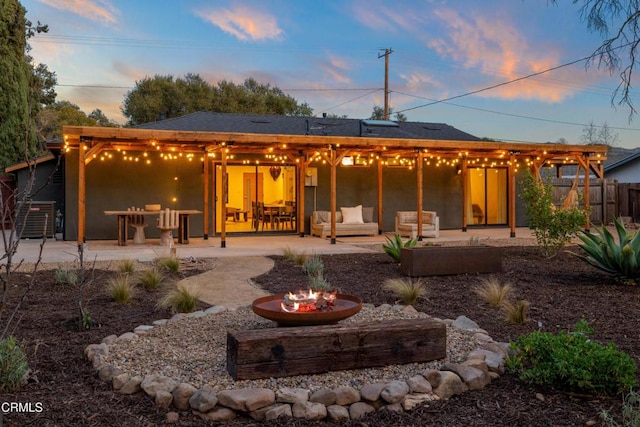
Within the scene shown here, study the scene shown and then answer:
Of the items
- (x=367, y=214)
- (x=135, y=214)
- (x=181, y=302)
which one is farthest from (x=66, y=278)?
(x=367, y=214)

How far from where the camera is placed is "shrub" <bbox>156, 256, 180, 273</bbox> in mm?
8078

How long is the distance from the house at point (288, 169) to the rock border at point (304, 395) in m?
8.25

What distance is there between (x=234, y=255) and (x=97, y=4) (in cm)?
902

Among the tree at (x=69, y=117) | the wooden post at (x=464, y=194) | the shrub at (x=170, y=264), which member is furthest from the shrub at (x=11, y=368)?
the tree at (x=69, y=117)

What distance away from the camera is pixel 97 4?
47.2 feet

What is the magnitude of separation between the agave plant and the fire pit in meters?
4.40

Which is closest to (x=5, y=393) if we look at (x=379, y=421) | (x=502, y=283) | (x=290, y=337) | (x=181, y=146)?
(x=290, y=337)

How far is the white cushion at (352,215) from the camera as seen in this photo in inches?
578

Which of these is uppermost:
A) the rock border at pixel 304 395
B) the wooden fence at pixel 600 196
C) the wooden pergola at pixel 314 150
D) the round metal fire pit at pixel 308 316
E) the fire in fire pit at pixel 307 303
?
the wooden pergola at pixel 314 150

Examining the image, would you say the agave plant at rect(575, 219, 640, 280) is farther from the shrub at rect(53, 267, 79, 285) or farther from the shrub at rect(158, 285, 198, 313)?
the shrub at rect(53, 267, 79, 285)

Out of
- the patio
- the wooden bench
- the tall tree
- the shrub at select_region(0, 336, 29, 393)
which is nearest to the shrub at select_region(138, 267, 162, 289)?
the patio

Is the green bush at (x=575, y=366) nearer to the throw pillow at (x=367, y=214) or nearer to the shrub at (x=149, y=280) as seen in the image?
the shrub at (x=149, y=280)

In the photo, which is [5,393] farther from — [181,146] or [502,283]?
[181,146]

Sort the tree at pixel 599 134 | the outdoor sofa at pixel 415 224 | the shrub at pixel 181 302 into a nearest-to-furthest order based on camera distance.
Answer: the shrub at pixel 181 302 → the outdoor sofa at pixel 415 224 → the tree at pixel 599 134
